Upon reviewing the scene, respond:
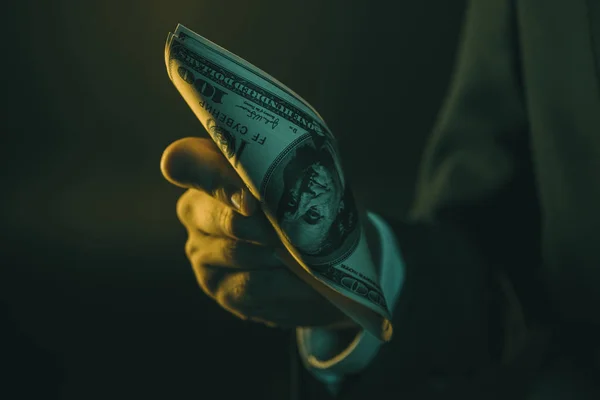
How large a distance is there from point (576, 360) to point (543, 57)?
1.11 ft

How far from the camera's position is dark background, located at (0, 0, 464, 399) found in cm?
107

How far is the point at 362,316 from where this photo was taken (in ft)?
1.76

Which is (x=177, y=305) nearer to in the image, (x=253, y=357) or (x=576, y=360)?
(x=253, y=357)

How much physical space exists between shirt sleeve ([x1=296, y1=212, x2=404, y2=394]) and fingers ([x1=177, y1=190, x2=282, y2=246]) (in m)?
0.14

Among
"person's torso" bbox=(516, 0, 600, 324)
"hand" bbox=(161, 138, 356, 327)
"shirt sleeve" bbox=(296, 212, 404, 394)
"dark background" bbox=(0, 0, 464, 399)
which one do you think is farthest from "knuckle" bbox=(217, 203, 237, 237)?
"dark background" bbox=(0, 0, 464, 399)

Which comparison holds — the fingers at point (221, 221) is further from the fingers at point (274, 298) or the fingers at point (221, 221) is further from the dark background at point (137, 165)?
the dark background at point (137, 165)

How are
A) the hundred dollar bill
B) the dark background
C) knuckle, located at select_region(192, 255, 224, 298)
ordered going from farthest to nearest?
the dark background
knuckle, located at select_region(192, 255, 224, 298)
the hundred dollar bill

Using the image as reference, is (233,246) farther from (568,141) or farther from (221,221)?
(568,141)

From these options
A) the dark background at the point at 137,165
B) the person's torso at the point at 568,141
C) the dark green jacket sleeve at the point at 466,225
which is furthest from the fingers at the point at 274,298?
the dark background at the point at 137,165

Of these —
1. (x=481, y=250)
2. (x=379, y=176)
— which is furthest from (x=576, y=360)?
(x=379, y=176)

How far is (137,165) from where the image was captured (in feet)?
3.80

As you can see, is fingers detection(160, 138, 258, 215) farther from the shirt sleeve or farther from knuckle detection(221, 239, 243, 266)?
the shirt sleeve

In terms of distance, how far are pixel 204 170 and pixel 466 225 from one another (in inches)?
15.4
